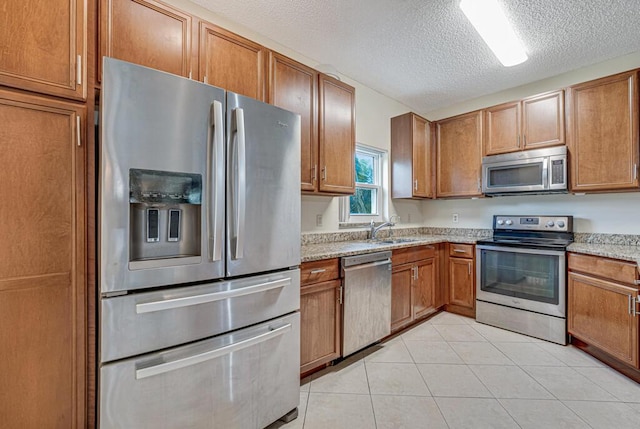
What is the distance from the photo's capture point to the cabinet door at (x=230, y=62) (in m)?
1.77

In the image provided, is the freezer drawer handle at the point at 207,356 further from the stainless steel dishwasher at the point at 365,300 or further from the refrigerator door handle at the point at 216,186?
the stainless steel dishwasher at the point at 365,300

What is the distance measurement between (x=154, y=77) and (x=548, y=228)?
368cm

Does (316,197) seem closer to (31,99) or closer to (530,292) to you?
(31,99)

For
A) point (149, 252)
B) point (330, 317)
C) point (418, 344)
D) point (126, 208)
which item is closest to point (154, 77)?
point (126, 208)

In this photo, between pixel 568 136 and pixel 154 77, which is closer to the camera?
pixel 154 77

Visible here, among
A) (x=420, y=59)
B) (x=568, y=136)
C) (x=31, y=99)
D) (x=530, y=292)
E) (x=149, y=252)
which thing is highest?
(x=420, y=59)

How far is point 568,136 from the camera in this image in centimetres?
279

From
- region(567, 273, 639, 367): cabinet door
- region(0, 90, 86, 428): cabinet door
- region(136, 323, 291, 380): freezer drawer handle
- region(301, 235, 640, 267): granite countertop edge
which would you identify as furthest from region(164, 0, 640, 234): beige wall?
region(0, 90, 86, 428): cabinet door

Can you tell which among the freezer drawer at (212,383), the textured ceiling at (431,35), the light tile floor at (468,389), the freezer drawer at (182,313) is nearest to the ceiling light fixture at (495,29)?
the textured ceiling at (431,35)

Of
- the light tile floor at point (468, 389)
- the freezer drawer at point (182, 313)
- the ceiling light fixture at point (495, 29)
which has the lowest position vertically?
the light tile floor at point (468, 389)

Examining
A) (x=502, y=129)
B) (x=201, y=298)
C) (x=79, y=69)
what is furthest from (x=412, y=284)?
(x=79, y=69)

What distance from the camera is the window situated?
3436mm

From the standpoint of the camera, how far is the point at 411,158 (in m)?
3.53

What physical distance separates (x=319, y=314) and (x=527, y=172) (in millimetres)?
2629
